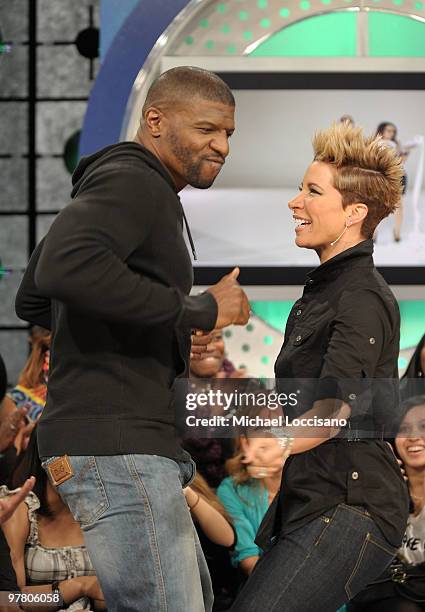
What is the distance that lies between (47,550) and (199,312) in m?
1.23

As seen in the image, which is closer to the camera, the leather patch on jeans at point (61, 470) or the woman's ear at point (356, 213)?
the leather patch on jeans at point (61, 470)

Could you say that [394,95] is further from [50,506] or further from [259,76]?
[50,506]

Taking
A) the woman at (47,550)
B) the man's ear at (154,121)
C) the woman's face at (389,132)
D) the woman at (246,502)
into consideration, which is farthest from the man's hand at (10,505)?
the woman's face at (389,132)

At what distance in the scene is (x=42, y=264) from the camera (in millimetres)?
1333

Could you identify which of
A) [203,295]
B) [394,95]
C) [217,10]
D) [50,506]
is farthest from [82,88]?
[203,295]

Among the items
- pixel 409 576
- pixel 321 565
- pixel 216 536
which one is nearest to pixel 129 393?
pixel 321 565

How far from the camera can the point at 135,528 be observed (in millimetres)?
1404

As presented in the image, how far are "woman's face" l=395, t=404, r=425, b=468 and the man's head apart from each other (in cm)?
83

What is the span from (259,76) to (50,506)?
1.31 m

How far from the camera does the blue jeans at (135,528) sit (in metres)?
1.41

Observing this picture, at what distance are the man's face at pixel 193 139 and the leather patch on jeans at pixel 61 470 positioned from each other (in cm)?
46

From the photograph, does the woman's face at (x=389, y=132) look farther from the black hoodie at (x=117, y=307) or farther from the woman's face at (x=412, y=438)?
the black hoodie at (x=117, y=307)

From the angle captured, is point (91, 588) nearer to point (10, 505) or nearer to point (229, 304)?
point (10, 505)

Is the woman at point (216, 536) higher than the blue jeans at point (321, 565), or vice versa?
the blue jeans at point (321, 565)
